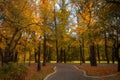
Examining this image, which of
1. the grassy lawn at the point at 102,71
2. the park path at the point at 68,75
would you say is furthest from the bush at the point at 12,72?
the grassy lawn at the point at 102,71

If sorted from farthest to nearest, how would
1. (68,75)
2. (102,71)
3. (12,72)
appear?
(102,71), (68,75), (12,72)

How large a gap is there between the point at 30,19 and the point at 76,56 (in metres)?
60.2

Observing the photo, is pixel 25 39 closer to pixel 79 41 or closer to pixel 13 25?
pixel 13 25

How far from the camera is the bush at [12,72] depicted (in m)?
22.4

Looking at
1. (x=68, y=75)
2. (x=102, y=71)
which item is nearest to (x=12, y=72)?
(x=68, y=75)

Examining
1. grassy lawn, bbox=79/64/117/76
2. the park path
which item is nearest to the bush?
the park path

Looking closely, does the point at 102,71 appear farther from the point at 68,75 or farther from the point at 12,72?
the point at 12,72

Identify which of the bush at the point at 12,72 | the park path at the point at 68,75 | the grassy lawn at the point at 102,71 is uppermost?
the bush at the point at 12,72

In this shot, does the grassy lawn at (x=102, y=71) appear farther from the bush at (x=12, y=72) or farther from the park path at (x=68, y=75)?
the bush at (x=12, y=72)

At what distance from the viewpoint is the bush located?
22350mm

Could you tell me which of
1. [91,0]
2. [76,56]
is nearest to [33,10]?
[91,0]

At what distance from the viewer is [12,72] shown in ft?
74.3

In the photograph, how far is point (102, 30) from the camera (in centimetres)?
2762

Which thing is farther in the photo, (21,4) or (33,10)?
(33,10)
